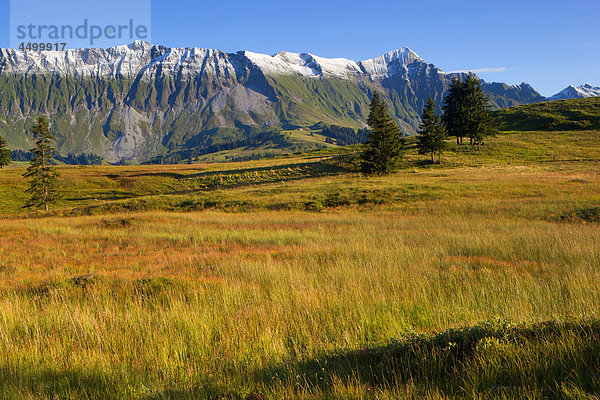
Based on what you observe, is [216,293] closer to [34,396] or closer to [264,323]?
[264,323]

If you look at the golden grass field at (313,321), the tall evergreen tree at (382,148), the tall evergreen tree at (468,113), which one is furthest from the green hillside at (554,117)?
the golden grass field at (313,321)

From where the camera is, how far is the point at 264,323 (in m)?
4.77

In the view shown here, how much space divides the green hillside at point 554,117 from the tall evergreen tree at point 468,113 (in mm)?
25409

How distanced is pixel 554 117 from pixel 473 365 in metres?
112


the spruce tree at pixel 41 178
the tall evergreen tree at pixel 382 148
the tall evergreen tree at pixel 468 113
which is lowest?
the spruce tree at pixel 41 178

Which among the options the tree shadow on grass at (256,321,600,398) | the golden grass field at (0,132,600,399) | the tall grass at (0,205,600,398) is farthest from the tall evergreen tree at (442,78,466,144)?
the tree shadow on grass at (256,321,600,398)

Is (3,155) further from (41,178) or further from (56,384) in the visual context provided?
(56,384)

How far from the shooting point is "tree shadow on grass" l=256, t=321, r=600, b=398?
9.19 feet

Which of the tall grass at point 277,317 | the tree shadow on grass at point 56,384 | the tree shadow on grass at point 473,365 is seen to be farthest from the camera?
the tree shadow on grass at point 56,384

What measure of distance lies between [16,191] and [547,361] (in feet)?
289

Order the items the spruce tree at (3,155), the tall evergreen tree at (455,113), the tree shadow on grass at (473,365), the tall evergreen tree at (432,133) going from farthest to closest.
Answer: the spruce tree at (3,155) < the tall evergreen tree at (455,113) < the tall evergreen tree at (432,133) < the tree shadow on grass at (473,365)

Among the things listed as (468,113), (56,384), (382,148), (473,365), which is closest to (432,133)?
(382,148)

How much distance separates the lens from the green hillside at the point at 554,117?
82.4 meters

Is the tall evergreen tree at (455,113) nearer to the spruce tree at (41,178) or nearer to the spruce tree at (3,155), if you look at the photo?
the spruce tree at (41,178)
